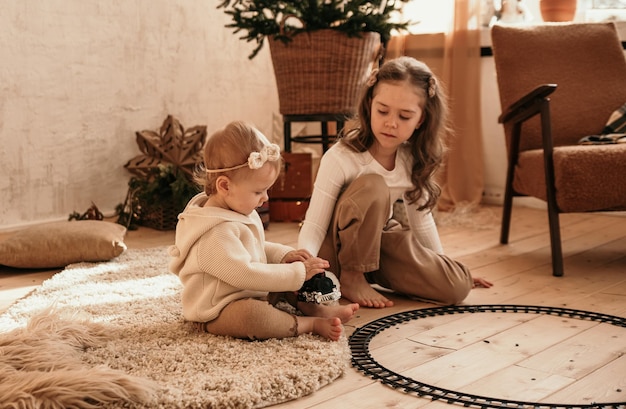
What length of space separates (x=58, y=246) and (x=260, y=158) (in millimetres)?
1146

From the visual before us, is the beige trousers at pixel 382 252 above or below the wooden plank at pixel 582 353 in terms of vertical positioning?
above

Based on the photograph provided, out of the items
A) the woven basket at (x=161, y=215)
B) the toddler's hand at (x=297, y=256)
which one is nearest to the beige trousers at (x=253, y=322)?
the toddler's hand at (x=297, y=256)

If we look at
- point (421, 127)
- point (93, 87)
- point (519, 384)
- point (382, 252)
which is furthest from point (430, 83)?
point (93, 87)

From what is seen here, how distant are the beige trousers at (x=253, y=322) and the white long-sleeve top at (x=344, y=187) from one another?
1.23 feet

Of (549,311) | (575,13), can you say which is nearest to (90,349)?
(549,311)

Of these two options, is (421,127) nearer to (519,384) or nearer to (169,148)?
(519,384)

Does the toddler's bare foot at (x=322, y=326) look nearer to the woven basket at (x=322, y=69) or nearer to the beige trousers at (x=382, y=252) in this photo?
the beige trousers at (x=382, y=252)

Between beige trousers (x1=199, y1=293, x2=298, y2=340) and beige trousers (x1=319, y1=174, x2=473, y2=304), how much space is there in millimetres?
411

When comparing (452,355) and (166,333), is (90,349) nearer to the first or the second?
(166,333)

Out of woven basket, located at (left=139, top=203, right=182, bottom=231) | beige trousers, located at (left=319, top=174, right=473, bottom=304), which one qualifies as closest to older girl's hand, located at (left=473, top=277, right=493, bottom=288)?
beige trousers, located at (left=319, top=174, right=473, bottom=304)

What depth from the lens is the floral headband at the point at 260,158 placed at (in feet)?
5.41

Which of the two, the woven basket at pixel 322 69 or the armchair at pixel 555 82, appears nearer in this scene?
the armchair at pixel 555 82

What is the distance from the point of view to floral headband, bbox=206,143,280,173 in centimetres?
165

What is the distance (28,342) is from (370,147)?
42.7 inches
